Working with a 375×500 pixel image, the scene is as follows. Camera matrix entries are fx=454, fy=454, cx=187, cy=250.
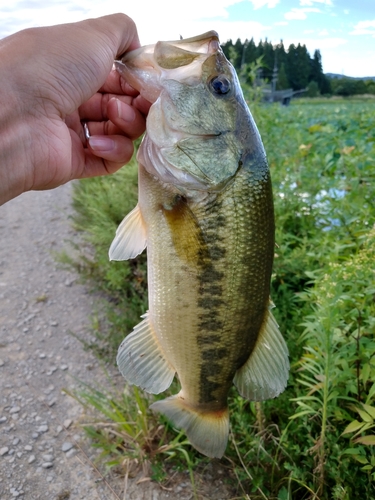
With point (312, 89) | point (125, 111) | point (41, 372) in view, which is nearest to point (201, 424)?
point (125, 111)

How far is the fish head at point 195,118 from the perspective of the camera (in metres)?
1.63

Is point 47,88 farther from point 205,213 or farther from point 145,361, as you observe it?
point 145,361

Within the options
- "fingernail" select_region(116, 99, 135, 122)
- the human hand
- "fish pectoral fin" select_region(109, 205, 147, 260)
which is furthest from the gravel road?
"fingernail" select_region(116, 99, 135, 122)

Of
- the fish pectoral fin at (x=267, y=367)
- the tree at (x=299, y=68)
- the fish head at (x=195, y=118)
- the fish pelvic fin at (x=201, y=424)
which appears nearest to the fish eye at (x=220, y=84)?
the fish head at (x=195, y=118)

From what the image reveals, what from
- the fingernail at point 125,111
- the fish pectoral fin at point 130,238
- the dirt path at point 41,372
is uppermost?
the fingernail at point 125,111

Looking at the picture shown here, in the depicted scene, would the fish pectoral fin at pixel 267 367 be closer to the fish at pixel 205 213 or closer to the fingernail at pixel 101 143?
the fish at pixel 205 213

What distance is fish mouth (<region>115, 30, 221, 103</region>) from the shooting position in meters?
1.63

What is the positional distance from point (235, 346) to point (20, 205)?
7479 millimetres

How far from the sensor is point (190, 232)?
1.63 metres

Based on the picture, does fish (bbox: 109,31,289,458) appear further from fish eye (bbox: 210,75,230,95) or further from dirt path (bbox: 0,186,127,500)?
dirt path (bbox: 0,186,127,500)

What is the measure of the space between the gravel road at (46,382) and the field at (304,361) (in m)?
0.19

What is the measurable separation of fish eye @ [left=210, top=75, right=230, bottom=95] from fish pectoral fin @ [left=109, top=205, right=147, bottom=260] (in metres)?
0.53

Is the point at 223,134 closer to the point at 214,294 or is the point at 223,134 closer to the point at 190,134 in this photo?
the point at 190,134

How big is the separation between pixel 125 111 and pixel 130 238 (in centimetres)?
72
